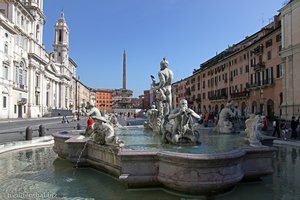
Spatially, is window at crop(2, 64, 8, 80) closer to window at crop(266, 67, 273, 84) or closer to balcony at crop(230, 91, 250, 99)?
balcony at crop(230, 91, 250, 99)

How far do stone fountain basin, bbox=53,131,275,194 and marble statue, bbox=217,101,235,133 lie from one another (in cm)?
569

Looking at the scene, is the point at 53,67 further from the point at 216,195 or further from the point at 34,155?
the point at 216,195

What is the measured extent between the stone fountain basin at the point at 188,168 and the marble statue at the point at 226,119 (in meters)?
5.69

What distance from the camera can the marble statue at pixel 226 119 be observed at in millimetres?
12719

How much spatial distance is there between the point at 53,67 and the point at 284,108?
6814 centimetres

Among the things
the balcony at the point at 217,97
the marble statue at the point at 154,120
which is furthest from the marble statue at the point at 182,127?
the balcony at the point at 217,97

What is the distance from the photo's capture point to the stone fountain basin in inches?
222

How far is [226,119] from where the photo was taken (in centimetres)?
1327

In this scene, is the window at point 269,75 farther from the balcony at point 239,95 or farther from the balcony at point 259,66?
the balcony at point 239,95

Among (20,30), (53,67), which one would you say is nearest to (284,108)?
(20,30)

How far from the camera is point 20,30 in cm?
5197

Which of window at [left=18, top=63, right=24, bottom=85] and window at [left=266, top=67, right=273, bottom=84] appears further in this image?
window at [left=18, top=63, right=24, bottom=85]

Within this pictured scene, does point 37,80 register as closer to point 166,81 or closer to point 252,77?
point 252,77

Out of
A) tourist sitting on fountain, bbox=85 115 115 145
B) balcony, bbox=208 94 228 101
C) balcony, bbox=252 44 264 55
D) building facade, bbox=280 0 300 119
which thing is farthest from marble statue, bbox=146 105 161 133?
balcony, bbox=208 94 228 101
